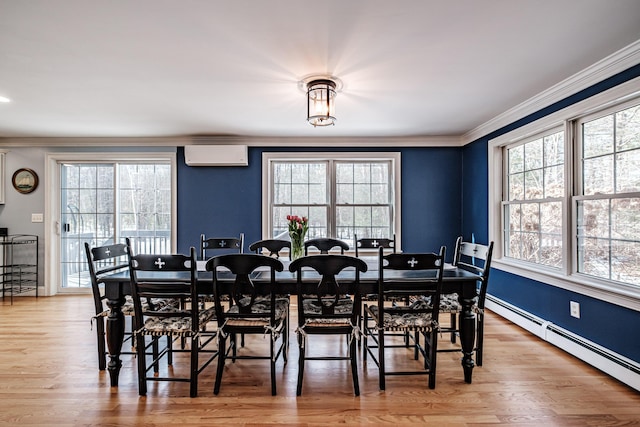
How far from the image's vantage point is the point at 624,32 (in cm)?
203

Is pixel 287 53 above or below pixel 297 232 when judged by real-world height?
above

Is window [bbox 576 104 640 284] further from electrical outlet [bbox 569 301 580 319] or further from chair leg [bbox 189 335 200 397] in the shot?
chair leg [bbox 189 335 200 397]

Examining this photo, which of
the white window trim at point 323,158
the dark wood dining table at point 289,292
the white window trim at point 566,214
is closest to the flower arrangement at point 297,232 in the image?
the dark wood dining table at point 289,292

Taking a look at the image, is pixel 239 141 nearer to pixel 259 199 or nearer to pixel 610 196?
pixel 259 199

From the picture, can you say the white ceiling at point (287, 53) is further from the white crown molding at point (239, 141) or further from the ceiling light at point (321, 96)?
the white crown molding at point (239, 141)

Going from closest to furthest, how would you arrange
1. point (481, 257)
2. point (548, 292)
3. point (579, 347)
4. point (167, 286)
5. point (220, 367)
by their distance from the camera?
point (167, 286)
point (220, 367)
point (579, 347)
point (481, 257)
point (548, 292)

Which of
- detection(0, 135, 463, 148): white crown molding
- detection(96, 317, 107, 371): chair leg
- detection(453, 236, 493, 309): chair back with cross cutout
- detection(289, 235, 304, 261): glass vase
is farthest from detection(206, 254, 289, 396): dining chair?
detection(0, 135, 463, 148): white crown molding

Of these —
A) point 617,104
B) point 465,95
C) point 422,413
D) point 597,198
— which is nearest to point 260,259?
point 422,413

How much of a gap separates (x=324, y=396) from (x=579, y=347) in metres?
2.16

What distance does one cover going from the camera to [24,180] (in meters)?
4.77

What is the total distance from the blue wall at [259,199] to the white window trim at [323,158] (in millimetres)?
72

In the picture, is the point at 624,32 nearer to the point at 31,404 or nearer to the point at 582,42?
the point at 582,42

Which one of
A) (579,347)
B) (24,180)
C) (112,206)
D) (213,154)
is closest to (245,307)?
(579,347)

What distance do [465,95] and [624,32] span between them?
1207 mm
